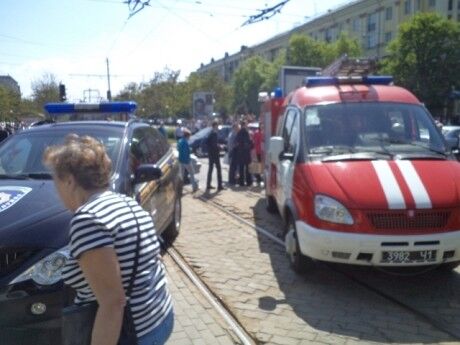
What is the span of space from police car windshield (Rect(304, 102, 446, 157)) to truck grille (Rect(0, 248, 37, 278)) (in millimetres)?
3420

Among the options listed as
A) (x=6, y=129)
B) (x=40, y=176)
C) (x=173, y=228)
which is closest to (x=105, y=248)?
(x=40, y=176)

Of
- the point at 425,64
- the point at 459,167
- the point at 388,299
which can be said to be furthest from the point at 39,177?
the point at 425,64

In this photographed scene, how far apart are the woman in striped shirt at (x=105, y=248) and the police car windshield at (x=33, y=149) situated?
283 centimetres

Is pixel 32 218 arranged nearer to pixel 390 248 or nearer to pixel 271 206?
pixel 390 248

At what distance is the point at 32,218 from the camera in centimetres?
373

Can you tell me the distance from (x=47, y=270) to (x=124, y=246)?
1.58m

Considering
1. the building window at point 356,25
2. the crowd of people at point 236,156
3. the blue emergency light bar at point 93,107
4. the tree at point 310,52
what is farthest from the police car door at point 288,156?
the building window at point 356,25

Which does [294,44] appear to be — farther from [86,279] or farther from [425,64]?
[86,279]

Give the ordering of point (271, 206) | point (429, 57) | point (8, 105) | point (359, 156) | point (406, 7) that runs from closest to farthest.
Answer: point (359, 156) < point (271, 206) < point (429, 57) < point (8, 105) < point (406, 7)

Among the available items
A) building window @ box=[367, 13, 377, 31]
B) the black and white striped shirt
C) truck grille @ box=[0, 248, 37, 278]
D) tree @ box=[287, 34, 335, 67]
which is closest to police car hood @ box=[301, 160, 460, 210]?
truck grille @ box=[0, 248, 37, 278]

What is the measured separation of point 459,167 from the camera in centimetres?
555

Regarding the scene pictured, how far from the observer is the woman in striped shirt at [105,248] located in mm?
1961

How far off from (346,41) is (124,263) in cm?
5389

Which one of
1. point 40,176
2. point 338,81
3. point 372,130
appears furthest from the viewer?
point 338,81
